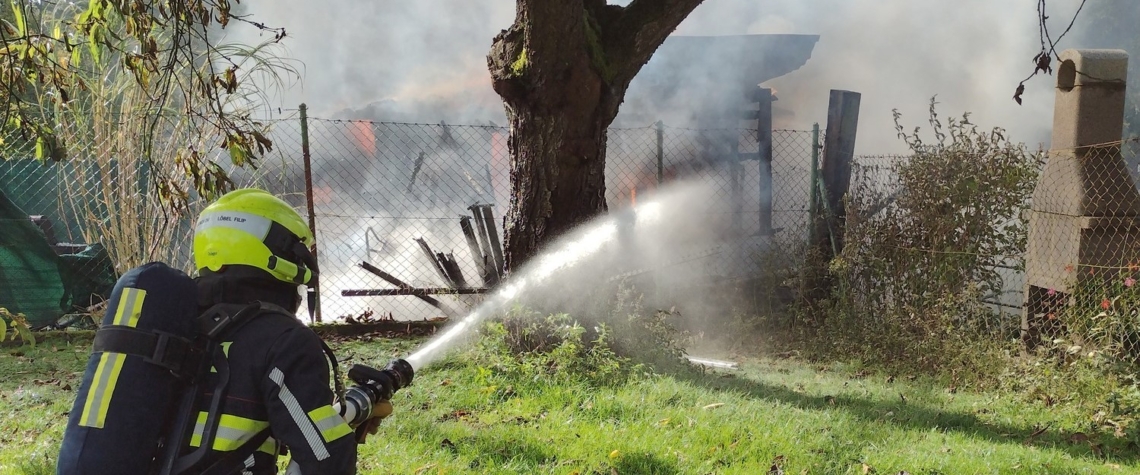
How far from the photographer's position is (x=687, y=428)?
425 centimetres

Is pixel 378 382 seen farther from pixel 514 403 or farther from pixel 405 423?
pixel 514 403

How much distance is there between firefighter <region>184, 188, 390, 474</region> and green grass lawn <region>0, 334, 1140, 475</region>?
174cm

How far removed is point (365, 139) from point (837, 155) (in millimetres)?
8307

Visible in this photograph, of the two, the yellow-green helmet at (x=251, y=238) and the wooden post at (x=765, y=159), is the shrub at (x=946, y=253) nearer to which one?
the wooden post at (x=765, y=159)

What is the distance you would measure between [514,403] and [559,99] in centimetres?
200

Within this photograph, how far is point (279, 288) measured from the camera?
221cm

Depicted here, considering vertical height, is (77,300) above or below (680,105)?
below

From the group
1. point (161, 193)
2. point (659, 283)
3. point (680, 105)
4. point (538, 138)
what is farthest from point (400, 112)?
point (161, 193)

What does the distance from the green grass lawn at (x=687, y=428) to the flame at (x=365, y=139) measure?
805 cm

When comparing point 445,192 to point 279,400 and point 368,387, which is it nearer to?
point 368,387

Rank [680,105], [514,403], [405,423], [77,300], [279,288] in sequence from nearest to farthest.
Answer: [279,288]
[405,423]
[514,403]
[77,300]
[680,105]

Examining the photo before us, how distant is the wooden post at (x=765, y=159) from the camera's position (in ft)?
29.9

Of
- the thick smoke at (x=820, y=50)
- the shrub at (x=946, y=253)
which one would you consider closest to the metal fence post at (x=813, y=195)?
the shrub at (x=946, y=253)

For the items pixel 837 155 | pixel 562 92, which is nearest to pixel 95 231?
pixel 562 92
